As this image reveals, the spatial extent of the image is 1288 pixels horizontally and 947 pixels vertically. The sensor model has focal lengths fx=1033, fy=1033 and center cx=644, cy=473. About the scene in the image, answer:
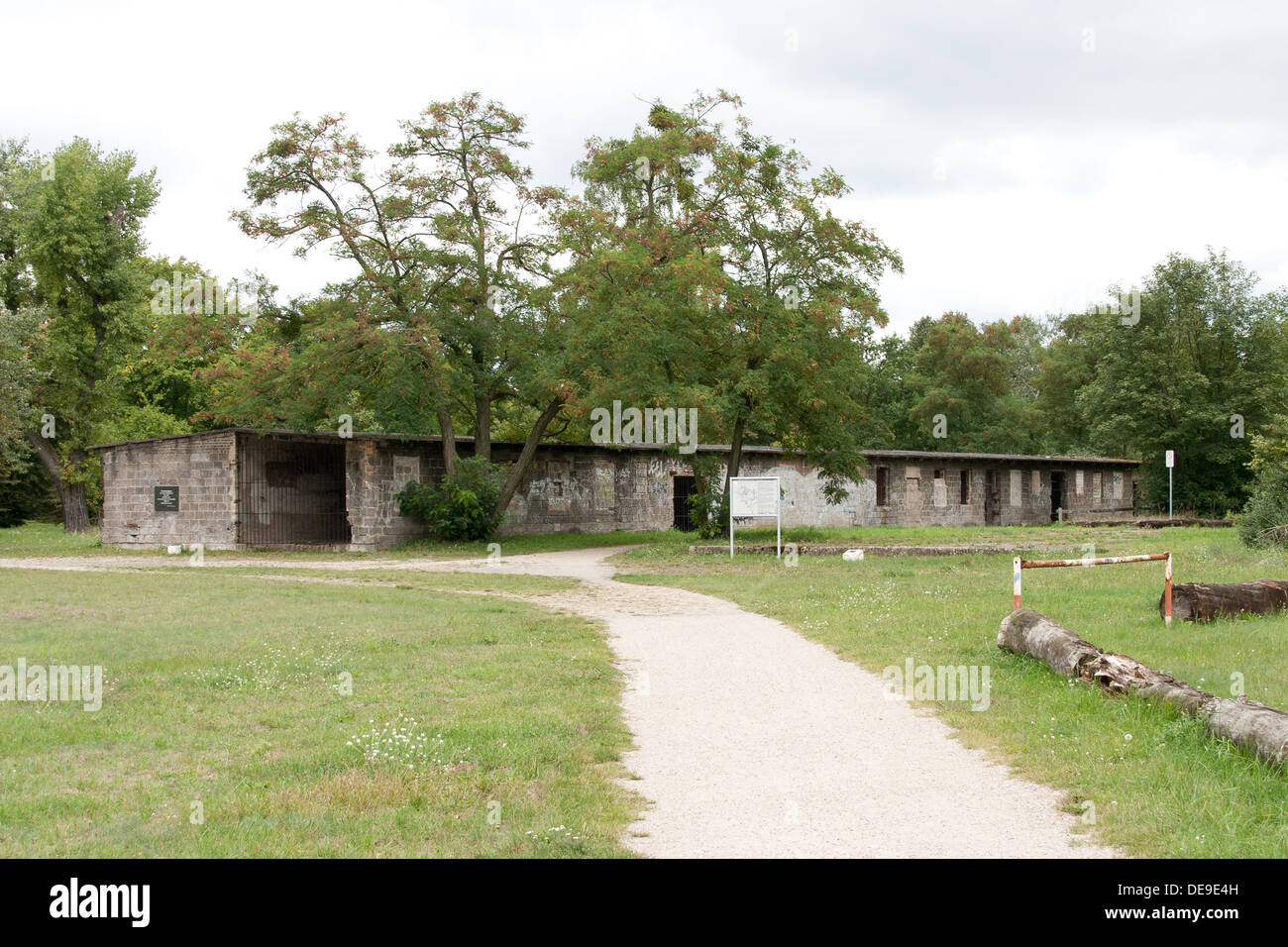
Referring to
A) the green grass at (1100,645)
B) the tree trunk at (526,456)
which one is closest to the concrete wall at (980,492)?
the tree trunk at (526,456)

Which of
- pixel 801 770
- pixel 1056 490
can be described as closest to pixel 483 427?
pixel 801 770

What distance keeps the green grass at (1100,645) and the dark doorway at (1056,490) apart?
27052 mm

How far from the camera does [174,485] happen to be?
103ft

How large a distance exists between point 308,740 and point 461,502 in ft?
78.2

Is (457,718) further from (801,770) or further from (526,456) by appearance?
(526,456)

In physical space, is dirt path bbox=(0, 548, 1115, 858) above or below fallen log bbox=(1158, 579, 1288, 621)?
below

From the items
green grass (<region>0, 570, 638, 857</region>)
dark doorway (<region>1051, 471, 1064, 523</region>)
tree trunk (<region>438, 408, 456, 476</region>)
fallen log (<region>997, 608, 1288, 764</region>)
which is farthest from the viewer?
dark doorway (<region>1051, 471, 1064, 523</region>)

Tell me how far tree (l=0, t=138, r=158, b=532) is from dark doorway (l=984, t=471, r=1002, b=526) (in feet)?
118

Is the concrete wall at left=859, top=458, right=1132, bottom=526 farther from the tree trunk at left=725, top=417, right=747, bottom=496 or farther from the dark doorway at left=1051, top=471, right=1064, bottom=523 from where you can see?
the tree trunk at left=725, top=417, right=747, bottom=496

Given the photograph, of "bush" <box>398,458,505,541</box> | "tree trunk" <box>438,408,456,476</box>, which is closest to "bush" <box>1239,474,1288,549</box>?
"bush" <box>398,458,505,541</box>

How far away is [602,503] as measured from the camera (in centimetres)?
3862

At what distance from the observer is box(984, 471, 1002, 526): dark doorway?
46406 millimetres

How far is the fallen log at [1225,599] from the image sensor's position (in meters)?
12.0

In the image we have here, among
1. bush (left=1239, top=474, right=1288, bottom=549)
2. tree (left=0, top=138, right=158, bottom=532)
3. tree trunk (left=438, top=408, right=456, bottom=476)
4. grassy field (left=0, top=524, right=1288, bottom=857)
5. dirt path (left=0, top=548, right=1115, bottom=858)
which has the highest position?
tree (left=0, top=138, right=158, bottom=532)
